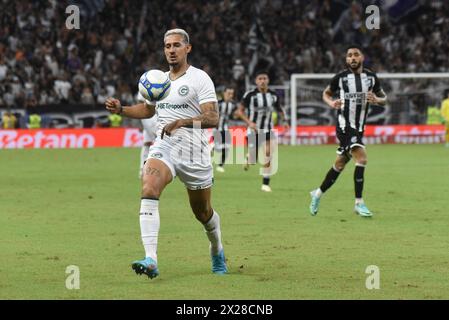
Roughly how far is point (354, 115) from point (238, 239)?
3875mm

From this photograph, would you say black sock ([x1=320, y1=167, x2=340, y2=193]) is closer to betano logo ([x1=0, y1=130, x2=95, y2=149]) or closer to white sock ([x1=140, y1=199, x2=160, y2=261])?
white sock ([x1=140, y1=199, x2=160, y2=261])

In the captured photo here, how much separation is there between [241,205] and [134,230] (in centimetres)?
380

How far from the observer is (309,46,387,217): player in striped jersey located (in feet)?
49.9

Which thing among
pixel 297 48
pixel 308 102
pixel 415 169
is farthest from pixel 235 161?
pixel 297 48

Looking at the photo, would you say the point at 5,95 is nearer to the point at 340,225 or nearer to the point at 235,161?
the point at 235,161

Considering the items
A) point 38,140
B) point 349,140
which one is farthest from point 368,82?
point 38,140

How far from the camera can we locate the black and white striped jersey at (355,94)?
15.3 metres

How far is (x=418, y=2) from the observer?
45.2 meters

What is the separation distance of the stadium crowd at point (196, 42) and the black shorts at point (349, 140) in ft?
77.0

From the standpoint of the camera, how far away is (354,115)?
1541cm

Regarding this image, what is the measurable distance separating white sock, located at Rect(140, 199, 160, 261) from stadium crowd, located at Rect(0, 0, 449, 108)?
2877 cm

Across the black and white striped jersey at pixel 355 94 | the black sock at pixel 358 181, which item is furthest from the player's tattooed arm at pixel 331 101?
the black sock at pixel 358 181

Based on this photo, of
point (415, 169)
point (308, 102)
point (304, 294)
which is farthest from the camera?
point (308, 102)

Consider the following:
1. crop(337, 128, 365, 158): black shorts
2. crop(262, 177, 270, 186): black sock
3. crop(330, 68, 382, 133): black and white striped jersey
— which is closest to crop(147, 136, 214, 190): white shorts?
crop(337, 128, 365, 158): black shorts
